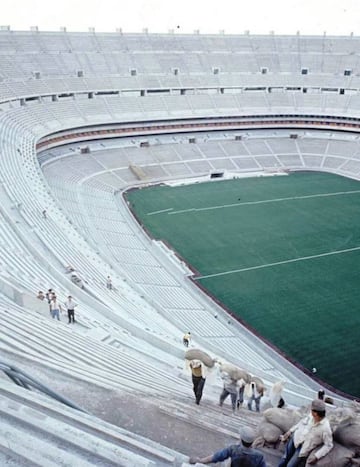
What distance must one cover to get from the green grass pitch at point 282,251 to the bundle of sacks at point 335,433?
975 cm

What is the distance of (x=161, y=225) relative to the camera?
2675 centimetres

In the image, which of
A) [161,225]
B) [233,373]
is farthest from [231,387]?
[161,225]

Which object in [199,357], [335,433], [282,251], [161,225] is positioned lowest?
[335,433]

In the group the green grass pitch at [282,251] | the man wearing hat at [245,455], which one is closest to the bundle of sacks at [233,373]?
the man wearing hat at [245,455]

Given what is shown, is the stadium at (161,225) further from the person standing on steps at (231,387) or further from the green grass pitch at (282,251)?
the person standing on steps at (231,387)

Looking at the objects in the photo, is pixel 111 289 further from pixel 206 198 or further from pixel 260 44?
pixel 260 44

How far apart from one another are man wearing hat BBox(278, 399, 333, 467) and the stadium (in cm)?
89

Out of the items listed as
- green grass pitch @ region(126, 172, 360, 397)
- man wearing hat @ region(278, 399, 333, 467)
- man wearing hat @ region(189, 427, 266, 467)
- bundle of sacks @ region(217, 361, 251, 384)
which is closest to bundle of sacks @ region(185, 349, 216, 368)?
bundle of sacks @ region(217, 361, 251, 384)

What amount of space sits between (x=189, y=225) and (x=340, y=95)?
23480 millimetres

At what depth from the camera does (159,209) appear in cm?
2909

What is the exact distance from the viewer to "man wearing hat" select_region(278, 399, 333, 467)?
3877 mm

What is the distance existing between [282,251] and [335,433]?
1959 centimetres

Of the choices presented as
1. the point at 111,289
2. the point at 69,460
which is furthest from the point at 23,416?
the point at 111,289

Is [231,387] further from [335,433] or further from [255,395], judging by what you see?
[335,433]
